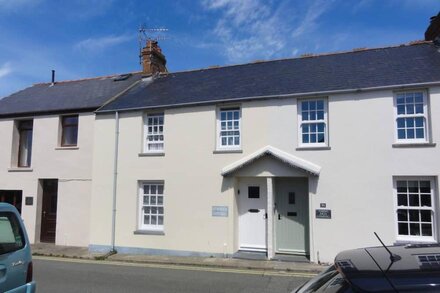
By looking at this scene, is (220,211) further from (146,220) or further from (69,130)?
(69,130)

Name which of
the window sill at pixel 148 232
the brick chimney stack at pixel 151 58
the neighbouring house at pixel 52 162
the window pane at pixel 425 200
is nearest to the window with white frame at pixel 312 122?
the window pane at pixel 425 200

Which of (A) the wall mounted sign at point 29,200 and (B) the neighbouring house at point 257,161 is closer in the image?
(B) the neighbouring house at point 257,161

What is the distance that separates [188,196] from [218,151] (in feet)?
6.37

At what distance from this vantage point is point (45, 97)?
59.1ft

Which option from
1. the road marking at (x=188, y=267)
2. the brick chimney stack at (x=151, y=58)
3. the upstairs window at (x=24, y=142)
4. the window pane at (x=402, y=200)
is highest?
the brick chimney stack at (x=151, y=58)

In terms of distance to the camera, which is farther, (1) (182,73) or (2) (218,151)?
(1) (182,73)

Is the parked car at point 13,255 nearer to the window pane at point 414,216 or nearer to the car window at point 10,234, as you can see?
the car window at point 10,234

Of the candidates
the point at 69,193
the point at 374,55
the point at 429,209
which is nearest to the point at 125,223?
the point at 69,193

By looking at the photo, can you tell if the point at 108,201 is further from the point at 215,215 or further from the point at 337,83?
the point at 337,83

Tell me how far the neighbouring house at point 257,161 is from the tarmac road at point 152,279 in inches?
73.8

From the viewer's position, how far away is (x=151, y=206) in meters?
13.7

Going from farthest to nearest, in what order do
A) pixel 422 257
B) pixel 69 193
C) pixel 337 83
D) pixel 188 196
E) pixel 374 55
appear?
pixel 69 193 < pixel 374 55 < pixel 188 196 < pixel 337 83 < pixel 422 257

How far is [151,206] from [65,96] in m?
7.75

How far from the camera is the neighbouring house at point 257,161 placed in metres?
11.0
